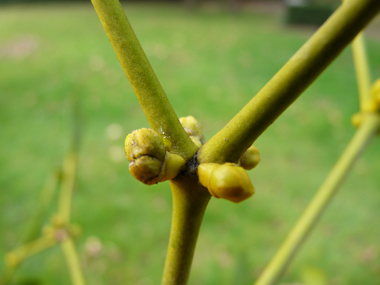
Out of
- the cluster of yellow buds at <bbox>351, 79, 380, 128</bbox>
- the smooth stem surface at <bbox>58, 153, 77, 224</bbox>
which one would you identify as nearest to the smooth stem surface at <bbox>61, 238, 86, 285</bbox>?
the smooth stem surface at <bbox>58, 153, 77, 224</bbox>

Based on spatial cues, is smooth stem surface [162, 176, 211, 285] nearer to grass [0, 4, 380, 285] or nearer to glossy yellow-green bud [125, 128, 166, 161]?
glossy yellow-green bud [125, 128, 166, 161]

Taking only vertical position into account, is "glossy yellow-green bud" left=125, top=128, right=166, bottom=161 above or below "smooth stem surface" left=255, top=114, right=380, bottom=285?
above

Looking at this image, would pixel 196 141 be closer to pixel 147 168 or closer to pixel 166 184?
pixel 147 168

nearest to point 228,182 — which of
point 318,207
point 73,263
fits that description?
point 318,207

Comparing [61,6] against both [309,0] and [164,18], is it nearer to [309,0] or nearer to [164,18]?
[164,18]

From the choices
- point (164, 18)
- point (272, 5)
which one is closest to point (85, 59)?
point (164, 18)

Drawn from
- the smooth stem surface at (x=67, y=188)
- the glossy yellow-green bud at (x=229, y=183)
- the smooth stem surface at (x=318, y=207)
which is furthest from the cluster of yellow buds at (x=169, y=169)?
the smooth stem surface at (x=67, y=188)

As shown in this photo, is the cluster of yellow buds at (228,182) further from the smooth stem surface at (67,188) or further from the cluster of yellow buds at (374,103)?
the smooth stem surface at (67,188)

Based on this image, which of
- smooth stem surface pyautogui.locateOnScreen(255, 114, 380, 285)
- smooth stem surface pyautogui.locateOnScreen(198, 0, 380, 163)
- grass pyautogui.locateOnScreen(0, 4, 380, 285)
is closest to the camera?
smooth stem surface pyautogui.locateOnScreen(198, 0, 380, 163)
